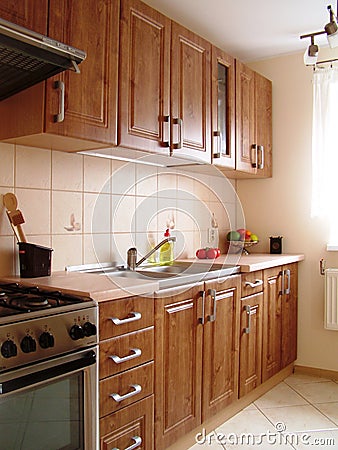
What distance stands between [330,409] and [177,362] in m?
1.25

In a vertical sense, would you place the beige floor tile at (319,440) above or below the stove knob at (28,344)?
below

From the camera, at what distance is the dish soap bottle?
2951 mm

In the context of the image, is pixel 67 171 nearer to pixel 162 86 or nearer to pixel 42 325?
pixel 162 86

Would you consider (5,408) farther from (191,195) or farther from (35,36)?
(191,195)

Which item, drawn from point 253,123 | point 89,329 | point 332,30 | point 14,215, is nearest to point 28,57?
point 14,215

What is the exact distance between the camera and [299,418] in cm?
270

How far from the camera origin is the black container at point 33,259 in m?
2.04

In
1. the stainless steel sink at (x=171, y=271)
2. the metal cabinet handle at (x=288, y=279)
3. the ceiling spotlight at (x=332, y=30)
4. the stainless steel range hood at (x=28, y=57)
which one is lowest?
the metal cabinet handle at (x=288, y=279)

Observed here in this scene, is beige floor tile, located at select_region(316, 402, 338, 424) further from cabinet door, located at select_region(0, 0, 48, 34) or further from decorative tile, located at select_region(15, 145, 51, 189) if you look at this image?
cabinet door, located at select_region(0, 0, 48, 34)

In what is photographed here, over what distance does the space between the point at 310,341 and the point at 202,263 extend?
4.07 ft

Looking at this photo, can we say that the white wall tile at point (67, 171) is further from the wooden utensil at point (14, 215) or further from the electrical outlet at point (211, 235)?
the electrical outlet at point (211, 235)

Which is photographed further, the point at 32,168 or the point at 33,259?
the point at 32,168

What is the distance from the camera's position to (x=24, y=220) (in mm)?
2137

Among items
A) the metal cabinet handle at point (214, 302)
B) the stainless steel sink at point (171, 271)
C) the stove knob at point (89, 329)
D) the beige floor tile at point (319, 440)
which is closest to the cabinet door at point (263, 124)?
the stainless steel sink at point (171, 271)
